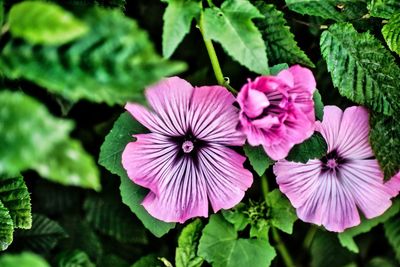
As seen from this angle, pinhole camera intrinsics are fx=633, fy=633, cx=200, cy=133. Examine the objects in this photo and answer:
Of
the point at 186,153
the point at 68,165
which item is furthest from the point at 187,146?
the point at 68,165

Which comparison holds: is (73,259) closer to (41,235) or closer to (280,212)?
(41,235)

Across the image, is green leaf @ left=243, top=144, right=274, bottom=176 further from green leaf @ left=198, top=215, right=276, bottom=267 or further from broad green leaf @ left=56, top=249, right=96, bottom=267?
broad green leaf @ left=56, top=249, right=96, bottom=267

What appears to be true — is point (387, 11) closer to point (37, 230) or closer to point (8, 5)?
point (8, 5)

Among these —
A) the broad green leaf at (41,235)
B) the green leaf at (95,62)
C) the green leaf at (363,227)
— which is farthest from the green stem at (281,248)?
the green leaf at (95,62)

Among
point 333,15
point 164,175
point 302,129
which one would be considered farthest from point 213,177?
point 333,15

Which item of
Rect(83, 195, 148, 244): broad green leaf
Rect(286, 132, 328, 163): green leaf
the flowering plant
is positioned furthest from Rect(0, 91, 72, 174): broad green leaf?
Rect(83, 195, 148, 244): broad green leaf
